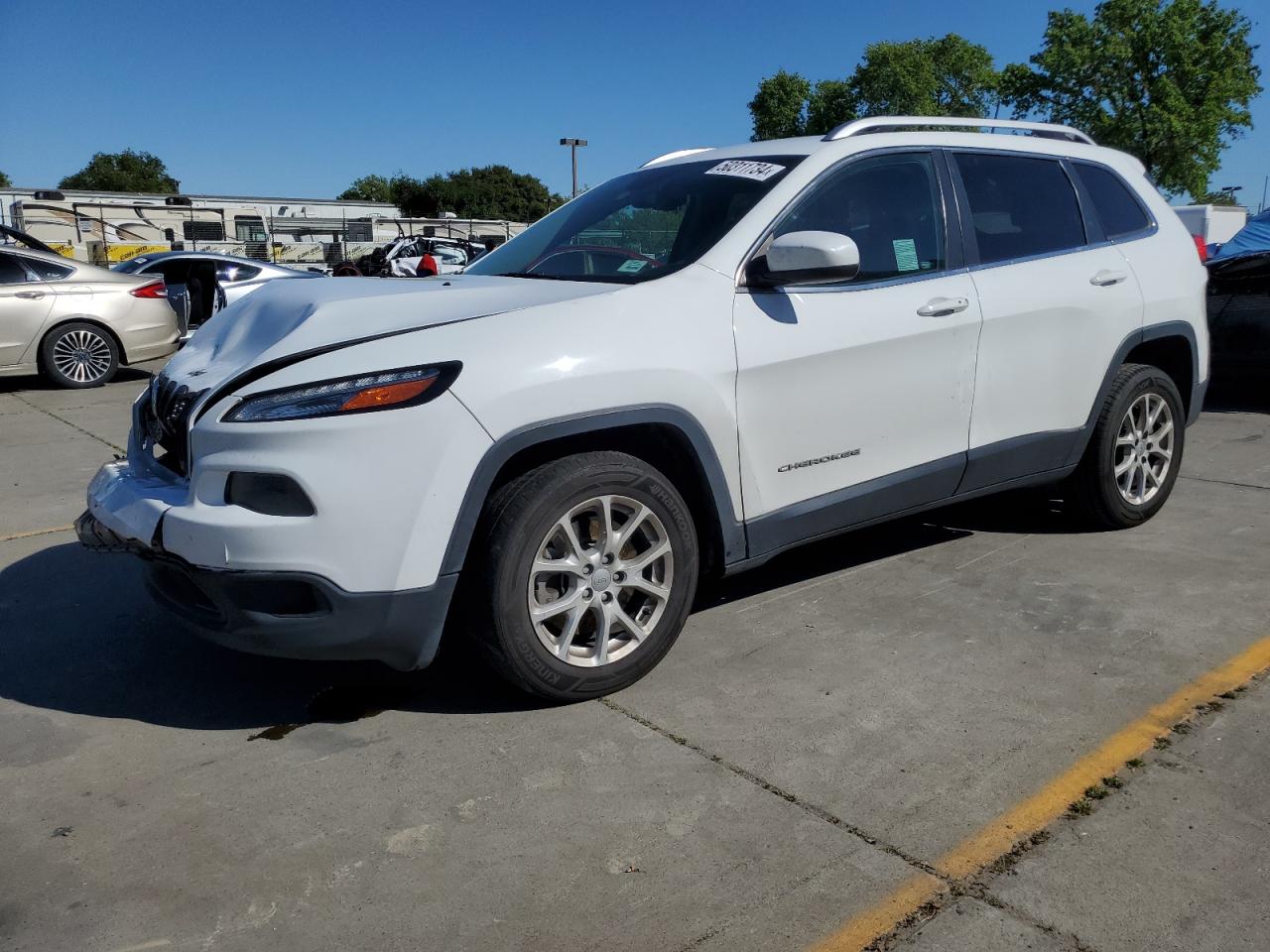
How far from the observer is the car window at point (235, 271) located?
1408 cm

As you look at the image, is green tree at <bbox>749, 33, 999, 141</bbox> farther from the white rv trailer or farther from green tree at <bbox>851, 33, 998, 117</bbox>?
the white rv trailer

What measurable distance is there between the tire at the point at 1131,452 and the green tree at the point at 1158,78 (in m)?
44.3

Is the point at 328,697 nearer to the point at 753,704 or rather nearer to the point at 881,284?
the point at 753,704

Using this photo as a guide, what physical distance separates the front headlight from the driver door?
3.48 ft

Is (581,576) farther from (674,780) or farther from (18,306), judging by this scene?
(18,306)

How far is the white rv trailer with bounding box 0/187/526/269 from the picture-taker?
106ft

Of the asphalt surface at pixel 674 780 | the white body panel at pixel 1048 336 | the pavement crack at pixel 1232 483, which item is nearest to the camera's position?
the asphalt surface at pixel 674 780

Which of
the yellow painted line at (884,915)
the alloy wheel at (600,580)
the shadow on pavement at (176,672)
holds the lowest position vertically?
the yellow painted line at (884,915)

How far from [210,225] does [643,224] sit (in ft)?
123

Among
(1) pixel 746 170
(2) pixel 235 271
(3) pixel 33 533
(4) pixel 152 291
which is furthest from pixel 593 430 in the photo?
(2) pixel 235 271

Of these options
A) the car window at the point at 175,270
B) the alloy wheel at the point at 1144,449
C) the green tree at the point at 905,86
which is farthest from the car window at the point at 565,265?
the green tree at the point at 905,86

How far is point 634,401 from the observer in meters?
3.19

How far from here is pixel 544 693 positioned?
3215mm

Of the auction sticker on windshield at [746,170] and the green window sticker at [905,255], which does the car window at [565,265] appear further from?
the green window sticker at [905,255]
